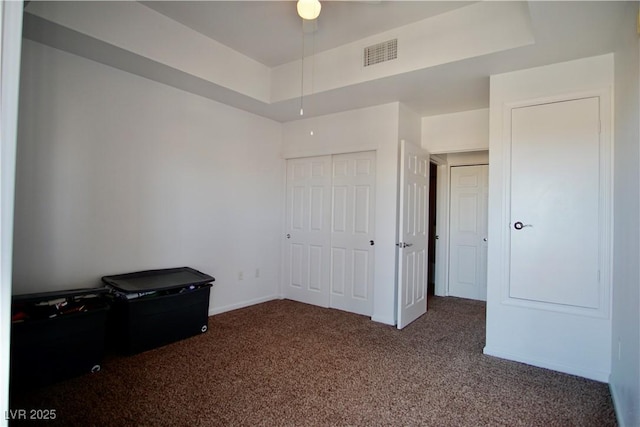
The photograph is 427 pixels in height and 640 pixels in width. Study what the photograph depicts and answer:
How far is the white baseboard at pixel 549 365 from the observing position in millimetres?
2490

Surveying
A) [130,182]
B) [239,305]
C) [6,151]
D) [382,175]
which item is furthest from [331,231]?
[6,151]

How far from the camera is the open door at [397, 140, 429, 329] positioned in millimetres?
3596

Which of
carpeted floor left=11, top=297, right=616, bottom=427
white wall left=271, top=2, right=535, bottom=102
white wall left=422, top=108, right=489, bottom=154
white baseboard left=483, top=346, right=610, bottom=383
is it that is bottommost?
carpeted floor left=11, top=297, right=616, bottom=427

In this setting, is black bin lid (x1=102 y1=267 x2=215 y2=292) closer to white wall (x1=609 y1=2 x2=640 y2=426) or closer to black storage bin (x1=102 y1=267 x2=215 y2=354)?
black storage bin (x1=102 y1=267 x2=215 y2=354)

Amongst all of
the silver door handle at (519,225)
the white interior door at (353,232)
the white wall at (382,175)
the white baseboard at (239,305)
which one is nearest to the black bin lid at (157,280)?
the white baseboard at (239,305)

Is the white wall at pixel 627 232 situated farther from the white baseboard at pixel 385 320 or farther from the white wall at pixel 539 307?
the white baseboard at pixel 385 320

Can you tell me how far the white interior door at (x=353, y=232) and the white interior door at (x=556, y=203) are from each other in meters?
1.59

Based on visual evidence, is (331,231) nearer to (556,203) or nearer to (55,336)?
(556,203)

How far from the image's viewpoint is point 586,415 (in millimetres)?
2064

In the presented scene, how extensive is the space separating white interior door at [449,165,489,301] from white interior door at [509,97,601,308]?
2095 millimetres

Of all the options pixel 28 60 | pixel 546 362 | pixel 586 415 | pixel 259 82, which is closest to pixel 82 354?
pixel 28 60

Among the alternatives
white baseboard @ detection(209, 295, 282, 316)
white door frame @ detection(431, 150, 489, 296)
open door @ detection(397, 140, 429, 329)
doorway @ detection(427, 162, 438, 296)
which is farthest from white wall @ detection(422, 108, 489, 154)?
white baseboard @ detection(209, 295, 282, 316)

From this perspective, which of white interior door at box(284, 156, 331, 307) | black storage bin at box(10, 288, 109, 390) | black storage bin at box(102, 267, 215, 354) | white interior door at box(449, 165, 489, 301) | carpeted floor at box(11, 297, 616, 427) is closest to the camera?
carpeted floor at box(11, 297, 616, 427)

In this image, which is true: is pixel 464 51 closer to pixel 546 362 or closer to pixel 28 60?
pixel 546 362
